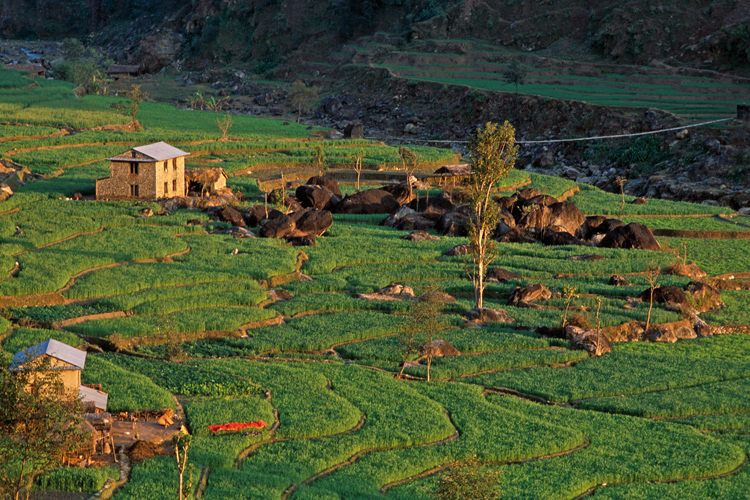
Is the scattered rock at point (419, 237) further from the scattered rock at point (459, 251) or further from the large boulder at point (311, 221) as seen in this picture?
the large boulder at point (311, 221)

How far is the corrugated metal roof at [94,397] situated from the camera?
1971cm

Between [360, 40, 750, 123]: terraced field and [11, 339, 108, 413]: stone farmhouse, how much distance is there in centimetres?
6357

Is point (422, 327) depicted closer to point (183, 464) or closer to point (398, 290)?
point (398, 290)

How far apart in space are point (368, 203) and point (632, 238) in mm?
16925

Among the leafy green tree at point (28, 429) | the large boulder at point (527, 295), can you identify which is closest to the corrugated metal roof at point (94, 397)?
the leafy green tree at point (28, 429)

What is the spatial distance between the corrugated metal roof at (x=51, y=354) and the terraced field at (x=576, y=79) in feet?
210

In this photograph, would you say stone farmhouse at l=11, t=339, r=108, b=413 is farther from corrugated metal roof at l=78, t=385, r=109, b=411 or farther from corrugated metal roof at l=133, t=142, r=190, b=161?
corrugated metal roof at l=133, t=142, r=190, b=161

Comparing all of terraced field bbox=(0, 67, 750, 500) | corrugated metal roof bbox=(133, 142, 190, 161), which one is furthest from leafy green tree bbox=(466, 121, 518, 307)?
corrugated metal roof bbox=(133, 142, 190, 161)

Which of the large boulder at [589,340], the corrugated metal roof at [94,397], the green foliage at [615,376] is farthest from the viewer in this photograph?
the large boulder at [589,340]

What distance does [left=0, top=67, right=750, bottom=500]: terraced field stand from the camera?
62.8ft

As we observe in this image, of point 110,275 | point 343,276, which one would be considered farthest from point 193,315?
point 343,276

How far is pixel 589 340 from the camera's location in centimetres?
3038

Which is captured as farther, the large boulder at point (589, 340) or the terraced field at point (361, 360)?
the large boulder at point (589, 340)

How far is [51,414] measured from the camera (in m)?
15.0
